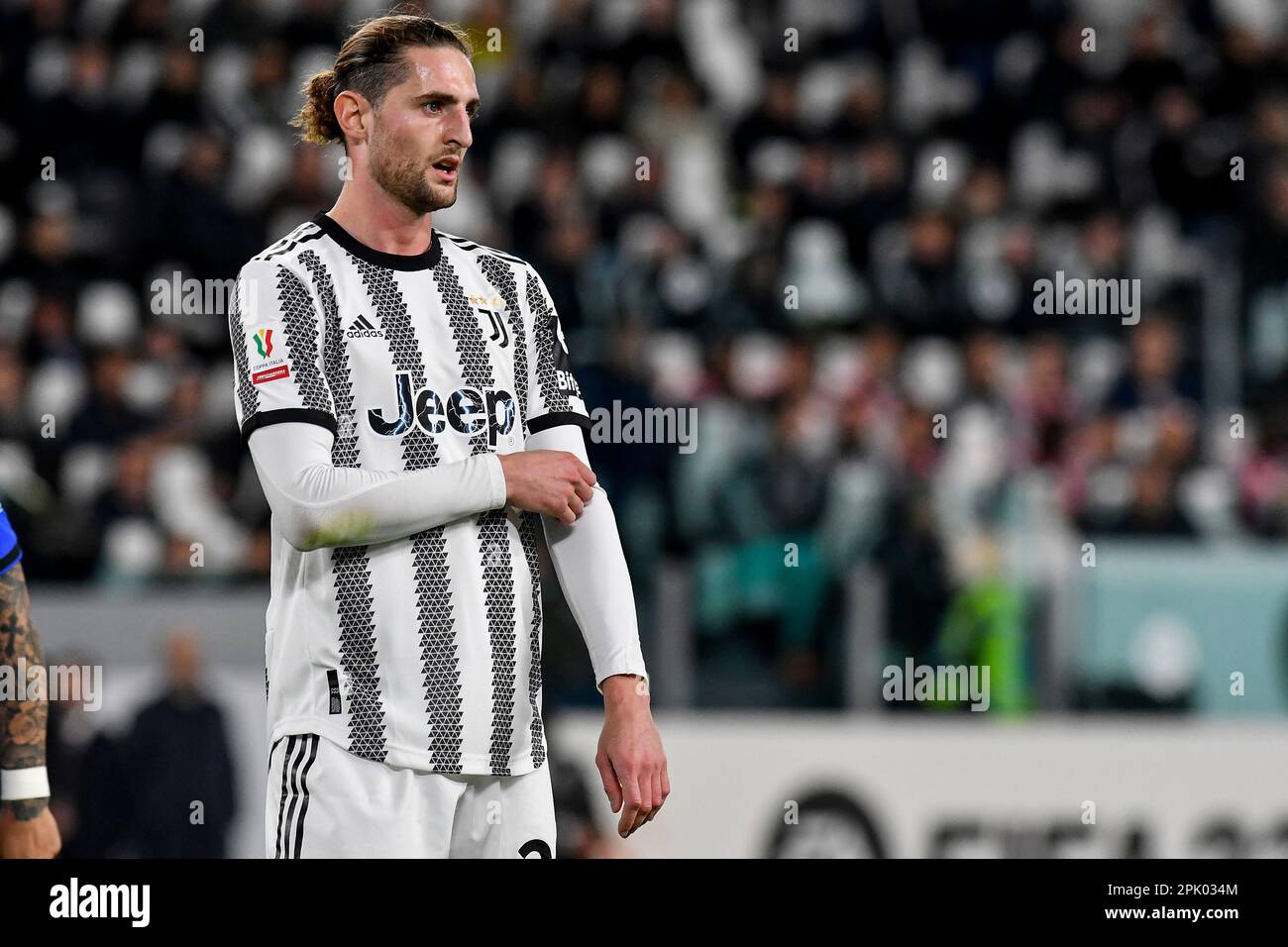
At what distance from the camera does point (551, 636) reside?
278 inches

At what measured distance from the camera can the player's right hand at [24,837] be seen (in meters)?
3.81

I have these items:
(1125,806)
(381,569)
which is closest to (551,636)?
(1125,806)

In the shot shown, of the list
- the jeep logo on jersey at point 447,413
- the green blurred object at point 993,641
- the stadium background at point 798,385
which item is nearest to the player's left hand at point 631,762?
the jeep logo on jersey at point 447,413

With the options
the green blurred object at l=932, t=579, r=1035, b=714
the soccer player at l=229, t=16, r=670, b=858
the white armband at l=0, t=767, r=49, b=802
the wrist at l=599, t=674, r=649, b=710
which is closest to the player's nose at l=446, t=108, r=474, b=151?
the soccer player at l=229, t=16, r=670, b=858

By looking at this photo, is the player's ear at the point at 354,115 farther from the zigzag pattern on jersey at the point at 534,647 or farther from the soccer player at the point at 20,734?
the soccer player at the point at 20,734

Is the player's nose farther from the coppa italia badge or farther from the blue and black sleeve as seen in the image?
the blue and black sleeve

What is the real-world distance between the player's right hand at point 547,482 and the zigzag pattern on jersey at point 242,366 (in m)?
0.46

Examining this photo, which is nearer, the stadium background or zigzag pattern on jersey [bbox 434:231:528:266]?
zigzag pattern on jersey [bbox 434:231:528:266]

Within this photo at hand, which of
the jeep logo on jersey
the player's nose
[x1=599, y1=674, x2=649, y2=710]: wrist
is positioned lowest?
[x1=599, y1=674, x2=649, y2=710]: wrist

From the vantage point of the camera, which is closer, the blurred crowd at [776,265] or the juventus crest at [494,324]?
the juventus crest at [494,324]

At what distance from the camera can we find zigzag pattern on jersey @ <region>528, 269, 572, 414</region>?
143 inches

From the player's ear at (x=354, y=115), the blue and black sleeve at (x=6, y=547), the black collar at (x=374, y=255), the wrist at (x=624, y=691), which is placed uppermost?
the player's ear at (x=354, y=115)
